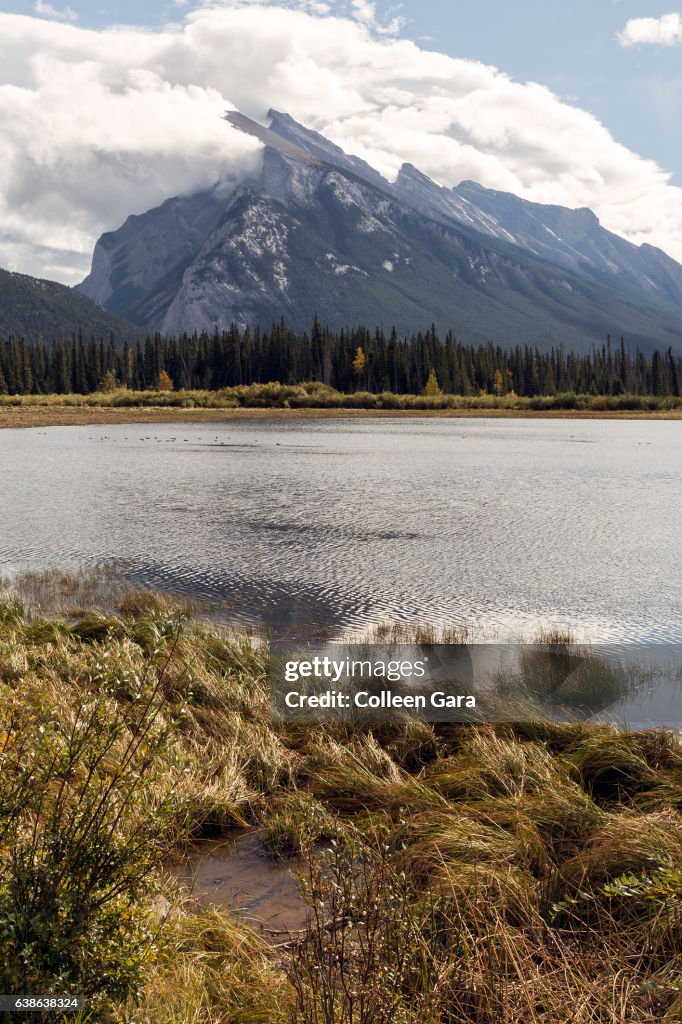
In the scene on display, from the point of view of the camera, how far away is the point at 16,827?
3492mm

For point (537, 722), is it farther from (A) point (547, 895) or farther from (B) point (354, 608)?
(B) point (354, 608)

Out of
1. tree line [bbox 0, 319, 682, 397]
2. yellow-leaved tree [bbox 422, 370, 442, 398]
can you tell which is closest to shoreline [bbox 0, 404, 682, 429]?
yellow-leaved tree [bbox 422, 370, 442, 398]

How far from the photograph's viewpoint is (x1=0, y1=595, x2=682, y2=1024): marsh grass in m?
3.27

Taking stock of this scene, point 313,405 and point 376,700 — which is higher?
point 313,405

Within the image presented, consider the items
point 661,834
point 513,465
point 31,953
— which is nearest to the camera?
point 31,953

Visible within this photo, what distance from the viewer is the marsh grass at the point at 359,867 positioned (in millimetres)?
3270

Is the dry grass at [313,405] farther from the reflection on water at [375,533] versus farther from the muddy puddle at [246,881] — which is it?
the muddy puddle at [246,881]

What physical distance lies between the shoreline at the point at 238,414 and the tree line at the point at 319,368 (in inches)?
1660

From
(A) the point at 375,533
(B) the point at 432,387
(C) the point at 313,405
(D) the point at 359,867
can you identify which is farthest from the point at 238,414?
(D) the point at 359,867

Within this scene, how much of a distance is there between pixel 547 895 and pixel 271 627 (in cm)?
717

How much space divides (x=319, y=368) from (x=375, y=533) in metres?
142

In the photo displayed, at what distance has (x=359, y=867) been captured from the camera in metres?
5.15

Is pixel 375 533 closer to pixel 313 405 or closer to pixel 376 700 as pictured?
pixel 376 700

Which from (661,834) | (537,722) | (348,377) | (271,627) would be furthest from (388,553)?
(348,377)
